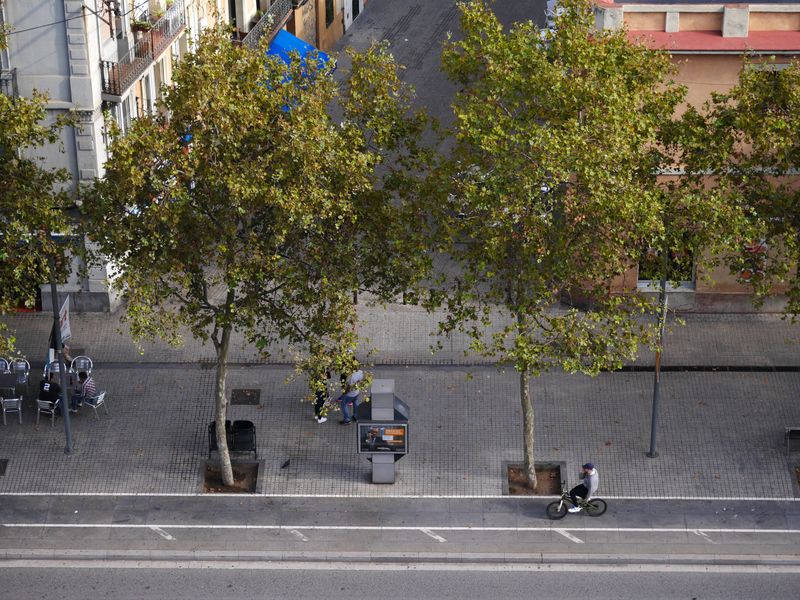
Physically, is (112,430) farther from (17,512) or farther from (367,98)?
(367,98)

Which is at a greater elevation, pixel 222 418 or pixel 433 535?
pixel 222 418

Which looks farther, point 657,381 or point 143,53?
point 143,53

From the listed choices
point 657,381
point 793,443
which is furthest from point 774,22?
point 793,443

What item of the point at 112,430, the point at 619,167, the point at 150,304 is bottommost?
the point at 112,430

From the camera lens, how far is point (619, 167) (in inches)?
1058

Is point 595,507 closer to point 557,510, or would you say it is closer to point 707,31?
point 557,510

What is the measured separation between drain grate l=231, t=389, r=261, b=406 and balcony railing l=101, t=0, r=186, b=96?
7.63 m

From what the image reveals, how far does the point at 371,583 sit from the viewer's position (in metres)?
28.0

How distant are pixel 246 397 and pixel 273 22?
52.7 feet

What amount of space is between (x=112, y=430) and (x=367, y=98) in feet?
32.3

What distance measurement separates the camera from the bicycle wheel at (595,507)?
29.6m

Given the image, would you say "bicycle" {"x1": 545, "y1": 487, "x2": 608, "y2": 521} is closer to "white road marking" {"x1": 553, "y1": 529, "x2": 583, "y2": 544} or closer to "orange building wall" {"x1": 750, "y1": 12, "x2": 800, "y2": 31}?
"white road marking" {"x1": 553, "y1": 529, "x2": 583, "y2": 544}

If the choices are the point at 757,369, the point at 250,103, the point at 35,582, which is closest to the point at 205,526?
the point at 35,582

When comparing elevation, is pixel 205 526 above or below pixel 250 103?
below
